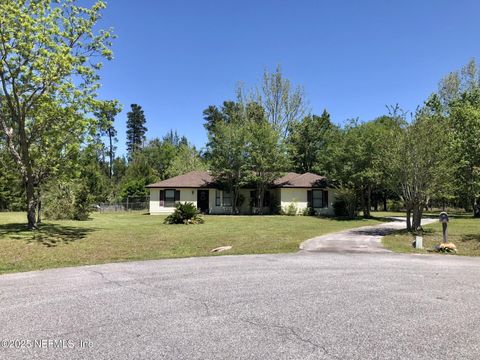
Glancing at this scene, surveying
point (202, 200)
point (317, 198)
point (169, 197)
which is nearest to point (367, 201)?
point (317, 198)

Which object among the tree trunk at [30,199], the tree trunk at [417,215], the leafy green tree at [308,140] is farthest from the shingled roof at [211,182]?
the tree trunk at [30,199]

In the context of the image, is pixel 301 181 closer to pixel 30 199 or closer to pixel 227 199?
pixel 227 199

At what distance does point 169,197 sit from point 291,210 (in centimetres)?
1026

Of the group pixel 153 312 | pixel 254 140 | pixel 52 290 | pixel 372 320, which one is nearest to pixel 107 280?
pixel 52 290

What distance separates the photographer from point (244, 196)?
34812 mm

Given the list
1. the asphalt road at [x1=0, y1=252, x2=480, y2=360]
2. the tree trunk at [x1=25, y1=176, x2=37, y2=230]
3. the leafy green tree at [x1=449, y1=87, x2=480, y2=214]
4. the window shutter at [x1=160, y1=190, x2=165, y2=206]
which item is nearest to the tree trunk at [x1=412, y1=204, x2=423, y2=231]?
the leafy green tree at [x1=449, y1=87, x2=480, y2=214]

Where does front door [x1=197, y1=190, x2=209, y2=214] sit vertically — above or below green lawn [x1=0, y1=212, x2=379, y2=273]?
above

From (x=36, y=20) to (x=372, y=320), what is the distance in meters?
16.1

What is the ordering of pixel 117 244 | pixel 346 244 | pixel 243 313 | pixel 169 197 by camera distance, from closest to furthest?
pixel 243 313
pixel 346 244
pixel 117 244
pixel 169 197

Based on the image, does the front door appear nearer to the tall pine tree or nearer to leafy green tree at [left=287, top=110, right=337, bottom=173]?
leafy green tree at [left=287, top=110, right=337, bottom=173]

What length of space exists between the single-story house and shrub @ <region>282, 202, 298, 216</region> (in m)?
0.22

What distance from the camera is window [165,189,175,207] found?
34.4 metres

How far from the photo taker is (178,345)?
174 inches

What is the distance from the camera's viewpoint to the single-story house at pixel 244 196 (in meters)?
33.5
